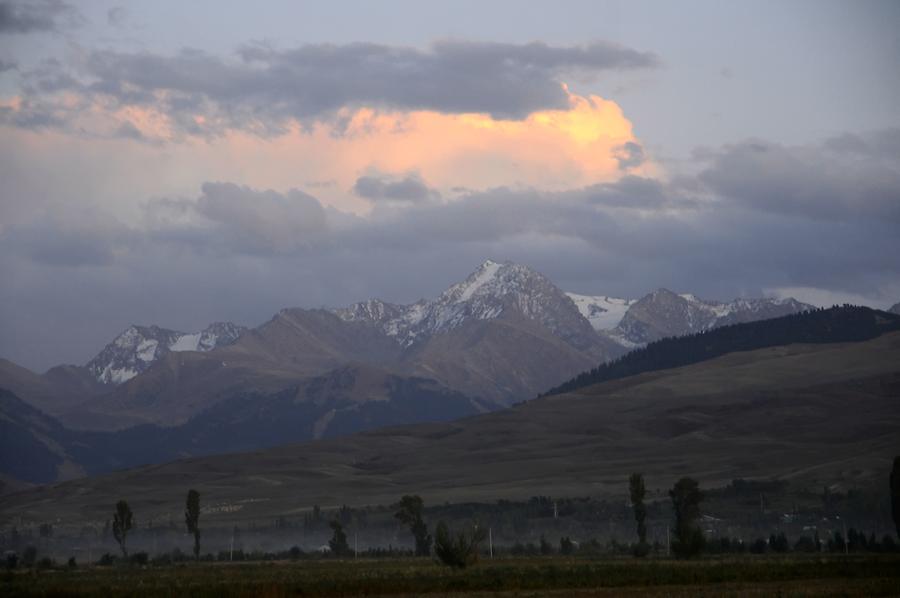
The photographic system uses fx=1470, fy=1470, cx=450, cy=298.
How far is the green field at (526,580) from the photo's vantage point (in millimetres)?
73188

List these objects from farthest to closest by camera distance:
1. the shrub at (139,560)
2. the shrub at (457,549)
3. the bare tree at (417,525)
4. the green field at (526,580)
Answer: the bare tree at (417,525) → the shrub at (139,560) → the shrub at (457,549) → the green field at (526,580)

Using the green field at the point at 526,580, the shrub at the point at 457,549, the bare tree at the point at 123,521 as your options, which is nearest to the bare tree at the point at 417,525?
the bare tree at the point at 123,521

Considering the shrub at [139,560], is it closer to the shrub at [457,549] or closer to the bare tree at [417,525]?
the bare tree at [417,525]

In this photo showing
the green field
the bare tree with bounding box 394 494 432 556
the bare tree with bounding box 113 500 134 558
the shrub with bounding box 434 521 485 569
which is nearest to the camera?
the green field

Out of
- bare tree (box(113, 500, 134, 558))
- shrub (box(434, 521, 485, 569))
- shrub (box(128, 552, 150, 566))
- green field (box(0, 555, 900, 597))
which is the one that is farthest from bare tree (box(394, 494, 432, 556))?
shrub (box(434, 521, 485, 569))

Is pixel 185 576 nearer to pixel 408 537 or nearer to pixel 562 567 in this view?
pixel 562 567

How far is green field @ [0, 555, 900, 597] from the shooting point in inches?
2881

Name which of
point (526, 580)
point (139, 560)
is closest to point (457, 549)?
point (526, 580)

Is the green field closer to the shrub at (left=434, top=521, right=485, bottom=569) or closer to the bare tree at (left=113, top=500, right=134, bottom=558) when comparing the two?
the shrub at (left=434, top=521, right=485, bottom=569)

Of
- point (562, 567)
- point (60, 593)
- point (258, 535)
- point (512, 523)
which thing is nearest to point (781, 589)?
point (562, 567)

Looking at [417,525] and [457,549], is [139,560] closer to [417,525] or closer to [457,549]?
[417,525]

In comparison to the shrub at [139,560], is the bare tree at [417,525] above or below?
above

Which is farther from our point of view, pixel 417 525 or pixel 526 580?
pixel 417 525

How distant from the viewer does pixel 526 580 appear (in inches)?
3211
